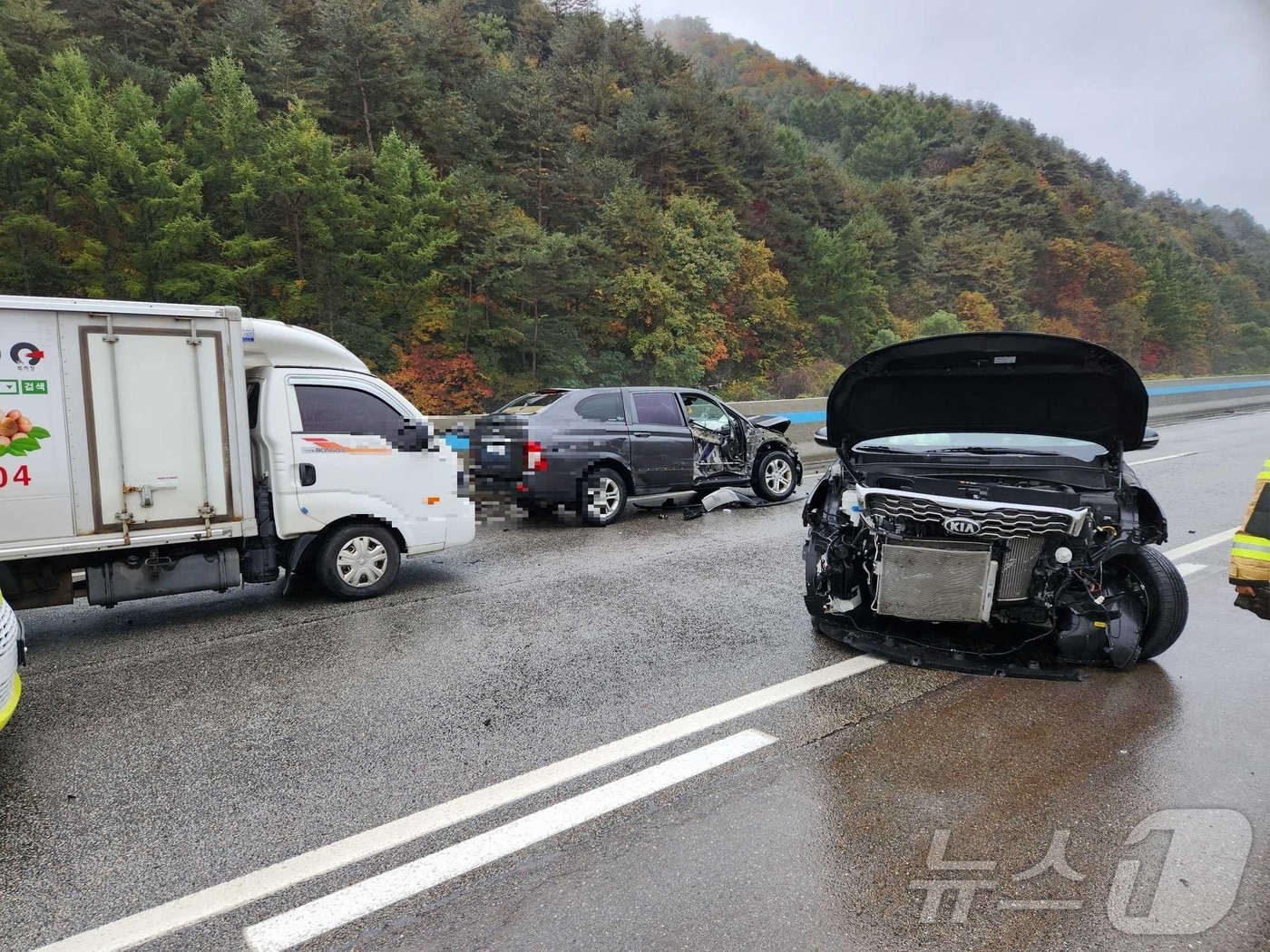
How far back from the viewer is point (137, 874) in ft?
9.12

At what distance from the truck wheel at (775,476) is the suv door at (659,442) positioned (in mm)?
1169

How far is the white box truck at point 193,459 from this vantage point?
4809mm

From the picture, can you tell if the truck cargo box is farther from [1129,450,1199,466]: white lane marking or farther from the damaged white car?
[1129,450,1199,466]: white lane marking

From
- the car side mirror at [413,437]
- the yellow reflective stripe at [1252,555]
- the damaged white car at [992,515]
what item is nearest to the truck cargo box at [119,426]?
the car side mirror at [413,437]

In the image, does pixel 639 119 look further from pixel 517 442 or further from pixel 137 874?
pixel 137 874

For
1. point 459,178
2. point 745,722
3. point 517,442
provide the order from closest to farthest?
1. point 745,722
2. point 517,442
3. point 459,178

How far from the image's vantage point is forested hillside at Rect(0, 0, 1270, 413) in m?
18.5

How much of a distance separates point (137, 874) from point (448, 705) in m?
1.64

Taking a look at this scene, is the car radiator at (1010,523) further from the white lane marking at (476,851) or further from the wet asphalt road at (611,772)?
the white lane marking at (476,851)

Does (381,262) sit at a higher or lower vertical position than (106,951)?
higher

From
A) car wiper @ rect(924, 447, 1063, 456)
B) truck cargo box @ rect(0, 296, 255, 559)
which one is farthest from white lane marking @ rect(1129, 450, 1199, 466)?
truck cargo box @ rect(0, 296, 255, 559)

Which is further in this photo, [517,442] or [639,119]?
[639,119]

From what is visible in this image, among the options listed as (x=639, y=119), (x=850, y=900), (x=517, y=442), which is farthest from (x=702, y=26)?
(x=850, y=900)

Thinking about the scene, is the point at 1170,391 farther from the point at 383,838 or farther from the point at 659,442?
the point at 383,838
